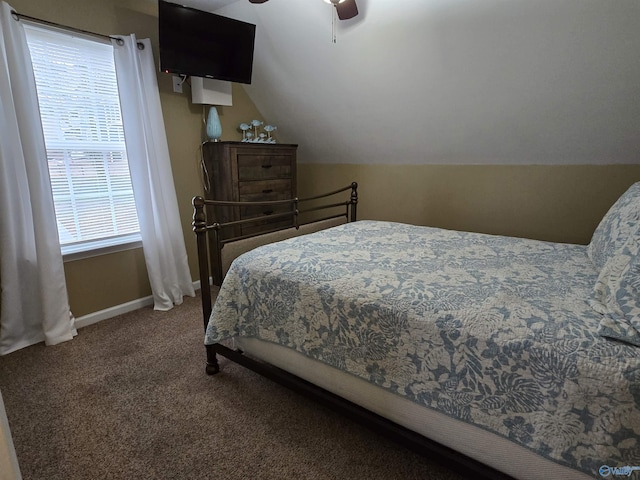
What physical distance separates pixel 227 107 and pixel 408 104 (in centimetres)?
173

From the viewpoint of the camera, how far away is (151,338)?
2510mm

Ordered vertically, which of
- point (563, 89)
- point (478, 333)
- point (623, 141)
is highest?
point (563, 89)

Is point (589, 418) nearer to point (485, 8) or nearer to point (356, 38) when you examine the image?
point (485, 8)

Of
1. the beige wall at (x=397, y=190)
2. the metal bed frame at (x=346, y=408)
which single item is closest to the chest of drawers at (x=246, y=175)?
the beige wall at (x=397, y=190)

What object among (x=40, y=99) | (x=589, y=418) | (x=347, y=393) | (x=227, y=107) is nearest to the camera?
(x=589, y=418)

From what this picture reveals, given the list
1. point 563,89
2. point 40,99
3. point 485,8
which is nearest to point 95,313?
point 40,99

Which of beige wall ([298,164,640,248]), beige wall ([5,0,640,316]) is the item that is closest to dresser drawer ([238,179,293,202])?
beige wall ([5,0,640,316])

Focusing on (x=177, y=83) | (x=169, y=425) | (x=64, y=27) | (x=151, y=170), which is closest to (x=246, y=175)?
(x=151, y=170)

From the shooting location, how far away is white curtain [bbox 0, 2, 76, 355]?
2117 mm

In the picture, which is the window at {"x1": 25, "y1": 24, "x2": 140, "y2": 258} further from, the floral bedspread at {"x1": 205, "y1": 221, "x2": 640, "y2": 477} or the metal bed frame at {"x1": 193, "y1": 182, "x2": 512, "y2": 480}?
the floral bedspread at {"x1": 205, "y1": 221, "x2": 640, "y2": 477}

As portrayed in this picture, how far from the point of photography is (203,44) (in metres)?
2.70

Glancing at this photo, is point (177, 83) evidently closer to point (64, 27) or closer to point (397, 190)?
point (64, 27)

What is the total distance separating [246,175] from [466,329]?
2495mm

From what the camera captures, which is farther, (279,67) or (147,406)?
(279,67)
